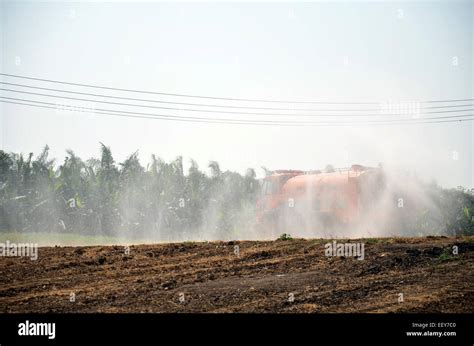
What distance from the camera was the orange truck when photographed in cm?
2408

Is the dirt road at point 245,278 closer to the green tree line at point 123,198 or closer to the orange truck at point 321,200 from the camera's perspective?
the orange truck at point 321,200

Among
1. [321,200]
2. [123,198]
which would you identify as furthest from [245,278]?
[123,198]

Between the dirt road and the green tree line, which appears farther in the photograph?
the green tree line

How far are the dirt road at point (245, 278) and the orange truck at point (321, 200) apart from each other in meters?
7.59

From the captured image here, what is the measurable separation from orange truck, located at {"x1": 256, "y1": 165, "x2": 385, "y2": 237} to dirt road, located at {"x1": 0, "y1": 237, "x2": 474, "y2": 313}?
7585 millimetres

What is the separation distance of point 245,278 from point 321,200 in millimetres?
12430

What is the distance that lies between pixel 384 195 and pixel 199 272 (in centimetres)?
1275

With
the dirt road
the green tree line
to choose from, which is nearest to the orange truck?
the green tree line

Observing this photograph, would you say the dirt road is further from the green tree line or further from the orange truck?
the green tree line
